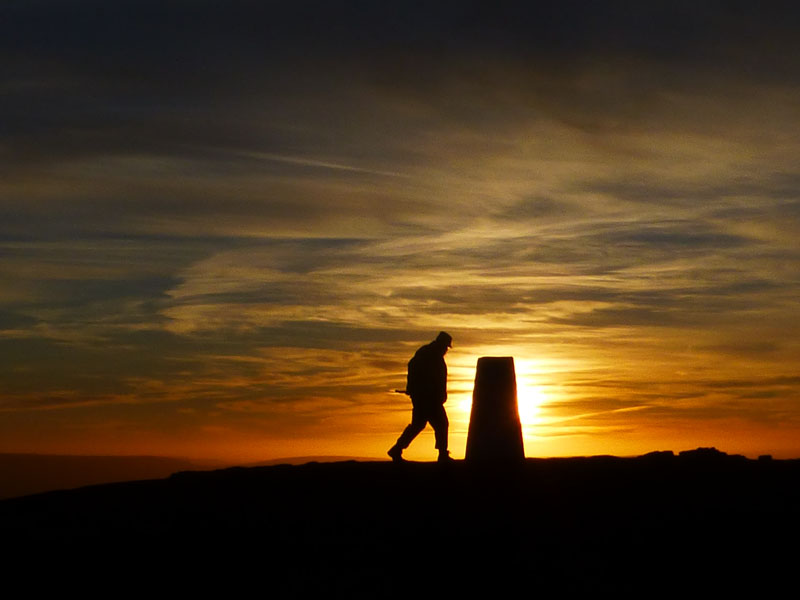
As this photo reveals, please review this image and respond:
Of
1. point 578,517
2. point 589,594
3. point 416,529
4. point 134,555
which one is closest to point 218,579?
point 134,555

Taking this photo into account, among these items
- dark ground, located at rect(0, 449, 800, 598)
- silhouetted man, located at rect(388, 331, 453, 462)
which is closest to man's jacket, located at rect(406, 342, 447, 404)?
silhouetted man, located at rect(388, 331, 453, 462)

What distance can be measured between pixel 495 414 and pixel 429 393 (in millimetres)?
1410

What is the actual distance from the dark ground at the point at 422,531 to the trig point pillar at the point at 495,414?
34cm

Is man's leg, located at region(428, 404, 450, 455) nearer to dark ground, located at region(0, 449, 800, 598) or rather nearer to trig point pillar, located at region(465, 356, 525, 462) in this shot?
dark ground, located at region(0, 449, 800, 598)

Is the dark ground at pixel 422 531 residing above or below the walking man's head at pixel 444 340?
below

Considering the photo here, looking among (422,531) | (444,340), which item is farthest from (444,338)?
(422,531)

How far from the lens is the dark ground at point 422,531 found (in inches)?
555

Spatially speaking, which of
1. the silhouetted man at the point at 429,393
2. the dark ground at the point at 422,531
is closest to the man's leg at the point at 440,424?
the silhouetted man at the point at 429,393

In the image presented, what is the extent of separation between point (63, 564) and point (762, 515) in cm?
1034

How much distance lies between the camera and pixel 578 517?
17078mm

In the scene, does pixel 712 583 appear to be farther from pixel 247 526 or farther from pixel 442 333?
pixel 442 333

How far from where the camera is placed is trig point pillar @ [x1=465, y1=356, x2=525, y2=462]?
2184 centimetres

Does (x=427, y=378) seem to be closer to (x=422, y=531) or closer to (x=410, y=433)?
(x=410, y=433)

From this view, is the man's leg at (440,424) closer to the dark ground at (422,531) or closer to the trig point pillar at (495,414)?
the dark ground at (422,531)
